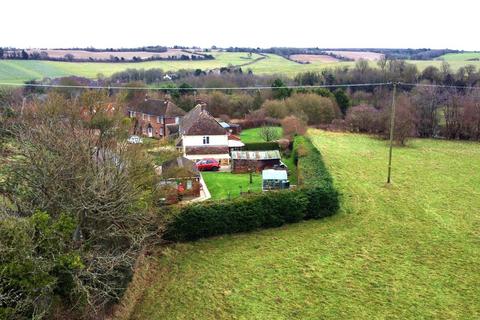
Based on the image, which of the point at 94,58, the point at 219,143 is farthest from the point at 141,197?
the point at 94,58

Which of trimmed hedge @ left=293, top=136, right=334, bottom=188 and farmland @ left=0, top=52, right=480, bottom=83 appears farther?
farmland @ left=0, top=52, right=480, bottom=83

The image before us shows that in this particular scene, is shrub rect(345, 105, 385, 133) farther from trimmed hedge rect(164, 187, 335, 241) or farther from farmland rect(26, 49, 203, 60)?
farmland rect(26, 49, 203, 60)

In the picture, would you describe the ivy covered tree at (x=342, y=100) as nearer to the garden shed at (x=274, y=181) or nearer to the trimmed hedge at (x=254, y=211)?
the garden shed at (x=274, y=181)

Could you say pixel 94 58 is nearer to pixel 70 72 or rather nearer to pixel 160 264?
pixel 70 72

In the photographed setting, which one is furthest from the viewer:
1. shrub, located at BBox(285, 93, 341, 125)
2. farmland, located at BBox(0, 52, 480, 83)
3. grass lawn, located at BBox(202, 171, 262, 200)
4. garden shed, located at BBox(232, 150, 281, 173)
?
farmland, located at BBox(0, 52, 480, 83)

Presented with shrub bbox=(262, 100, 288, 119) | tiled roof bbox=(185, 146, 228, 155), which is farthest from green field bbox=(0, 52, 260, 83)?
tiled roof bbox=(185, 146, 228, 155)

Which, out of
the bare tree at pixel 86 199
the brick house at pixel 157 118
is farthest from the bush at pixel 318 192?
the brick house at pixel 157 118

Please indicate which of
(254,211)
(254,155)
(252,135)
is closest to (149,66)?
(252,135)

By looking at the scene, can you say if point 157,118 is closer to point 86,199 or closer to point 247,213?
point 247,213

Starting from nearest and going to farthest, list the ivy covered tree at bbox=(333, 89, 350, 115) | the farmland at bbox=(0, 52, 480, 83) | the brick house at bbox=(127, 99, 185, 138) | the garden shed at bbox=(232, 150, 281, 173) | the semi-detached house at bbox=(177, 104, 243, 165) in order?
the garden shed at bbox=(232, 150, 281, 173), the semi-detached house at bbox=(177, 104, 243, 165), the brick house at bbox=(127, 99, 185, 138), the ivy covered tree at bbox=(333, 89, 350, 115), the farmland at bbox=(0, 52, 480, 83)
